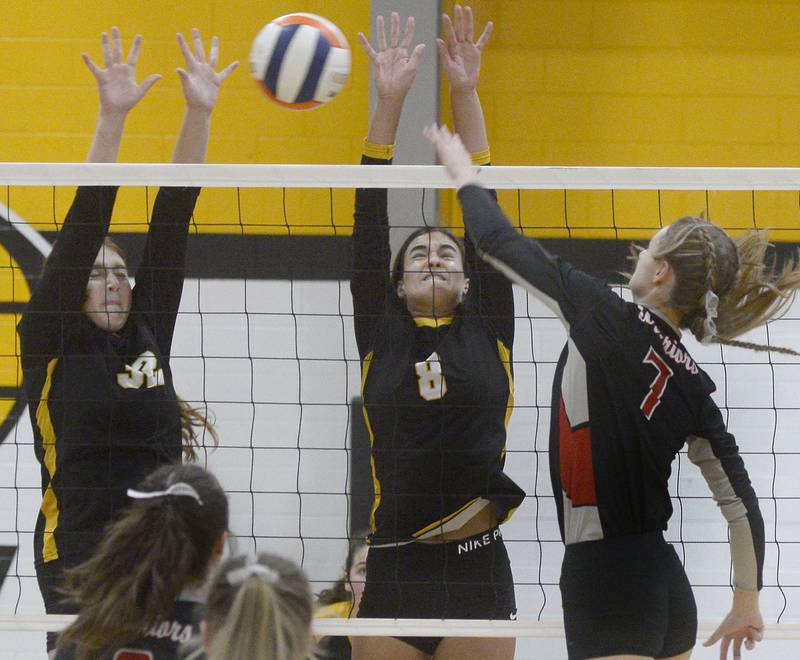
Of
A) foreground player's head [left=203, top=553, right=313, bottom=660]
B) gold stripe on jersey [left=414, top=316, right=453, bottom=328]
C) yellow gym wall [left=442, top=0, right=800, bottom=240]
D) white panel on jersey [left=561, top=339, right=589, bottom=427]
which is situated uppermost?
yellow gym wall [left=442, top=0, right=800, bottom=240]

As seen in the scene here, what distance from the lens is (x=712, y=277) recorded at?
250cm

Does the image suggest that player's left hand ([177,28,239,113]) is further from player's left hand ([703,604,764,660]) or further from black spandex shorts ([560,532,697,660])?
player's left hand ([703,604,764,660])

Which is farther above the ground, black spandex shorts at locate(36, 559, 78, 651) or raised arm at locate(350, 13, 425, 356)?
raised arm at locate(350, 13, 425, 356)

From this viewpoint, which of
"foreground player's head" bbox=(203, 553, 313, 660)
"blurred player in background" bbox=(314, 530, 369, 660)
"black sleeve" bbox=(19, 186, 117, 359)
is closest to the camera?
"foreground player's head" bbox=(203, 553, 313, 660)

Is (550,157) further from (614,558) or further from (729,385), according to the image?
(614,558)

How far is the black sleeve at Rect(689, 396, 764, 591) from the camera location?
2.56 meters

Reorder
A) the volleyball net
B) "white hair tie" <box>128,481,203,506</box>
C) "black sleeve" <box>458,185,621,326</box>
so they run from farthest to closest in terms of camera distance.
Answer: the volleyball net
"black sleeve" <box>458,185,621,326</box>
"white hair tie" <box>128,481,203,506</box>

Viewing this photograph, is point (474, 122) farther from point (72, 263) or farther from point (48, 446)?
point (48, 446)

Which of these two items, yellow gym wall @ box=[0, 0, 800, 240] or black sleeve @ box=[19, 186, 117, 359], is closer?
black sleeve @ box=[19, 186, 117, 359]

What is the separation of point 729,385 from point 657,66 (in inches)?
58.7

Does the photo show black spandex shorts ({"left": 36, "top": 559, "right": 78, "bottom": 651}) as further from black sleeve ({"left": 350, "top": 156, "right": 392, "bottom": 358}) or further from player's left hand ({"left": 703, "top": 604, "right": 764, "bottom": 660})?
player's left hand ({"left": 703, "top": 604, "right": 764, "bottom": 660})

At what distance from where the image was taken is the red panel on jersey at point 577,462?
98.0 inches

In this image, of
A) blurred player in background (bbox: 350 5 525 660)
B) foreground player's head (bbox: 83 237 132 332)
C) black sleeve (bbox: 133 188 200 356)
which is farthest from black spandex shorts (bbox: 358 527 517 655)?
foreground player's head (bbox: 83 237 132 332)

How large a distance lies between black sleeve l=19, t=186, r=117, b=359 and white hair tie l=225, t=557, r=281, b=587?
1.38 m
